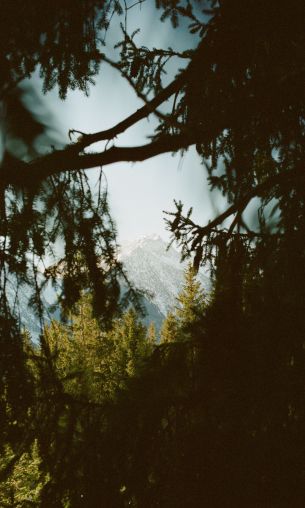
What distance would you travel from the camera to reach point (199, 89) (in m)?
2.71

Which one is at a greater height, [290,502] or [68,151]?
[68,151]

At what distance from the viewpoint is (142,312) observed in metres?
2.08

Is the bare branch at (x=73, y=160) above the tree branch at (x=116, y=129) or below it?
below

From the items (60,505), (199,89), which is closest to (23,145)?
(199,89)

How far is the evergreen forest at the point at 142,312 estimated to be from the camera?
1.76 meters

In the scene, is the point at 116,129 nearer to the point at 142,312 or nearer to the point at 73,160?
the point at 73,160

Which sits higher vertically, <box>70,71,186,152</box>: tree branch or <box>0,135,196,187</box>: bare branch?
<box>70,71,186,152</box>: tree branch

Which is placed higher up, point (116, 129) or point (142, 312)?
point (116, 129)

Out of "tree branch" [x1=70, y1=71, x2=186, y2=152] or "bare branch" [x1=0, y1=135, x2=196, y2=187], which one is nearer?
"bare branch" [x1=0, y1=135, x2=196, y2=187]

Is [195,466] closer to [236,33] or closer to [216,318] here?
[216,318]

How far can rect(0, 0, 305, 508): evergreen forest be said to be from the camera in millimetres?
1762

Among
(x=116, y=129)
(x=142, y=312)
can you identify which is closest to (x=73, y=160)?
(x=116, y=129)

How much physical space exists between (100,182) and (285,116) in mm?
1628

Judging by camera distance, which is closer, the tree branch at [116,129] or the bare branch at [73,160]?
the bare branch at [73,160]
